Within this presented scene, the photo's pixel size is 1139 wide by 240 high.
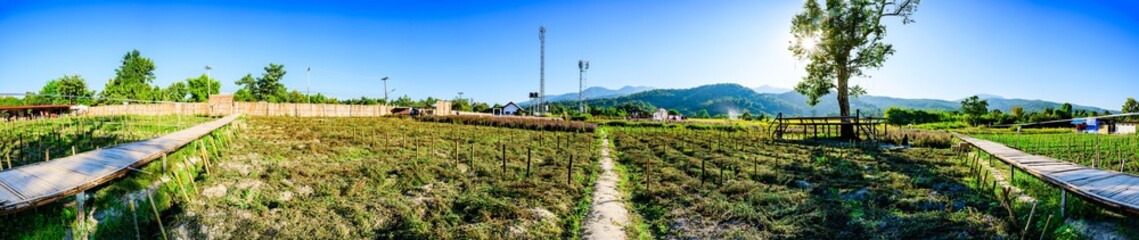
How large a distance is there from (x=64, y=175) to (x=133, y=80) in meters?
66.0

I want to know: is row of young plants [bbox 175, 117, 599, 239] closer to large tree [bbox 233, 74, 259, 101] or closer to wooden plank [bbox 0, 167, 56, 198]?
wooden plank [bbox 0, 167, 56, 198]

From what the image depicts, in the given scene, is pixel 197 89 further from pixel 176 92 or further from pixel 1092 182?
pixel 1092 182

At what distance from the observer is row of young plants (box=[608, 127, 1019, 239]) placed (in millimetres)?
7633

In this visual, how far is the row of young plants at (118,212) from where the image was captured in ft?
21.1

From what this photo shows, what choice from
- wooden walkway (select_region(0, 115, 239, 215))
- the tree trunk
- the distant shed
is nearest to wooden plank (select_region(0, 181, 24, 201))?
wooden walkway (select_region(0, 115, 239, 215))

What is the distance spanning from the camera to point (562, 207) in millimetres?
9336

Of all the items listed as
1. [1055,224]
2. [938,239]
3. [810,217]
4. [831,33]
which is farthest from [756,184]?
[831,33]

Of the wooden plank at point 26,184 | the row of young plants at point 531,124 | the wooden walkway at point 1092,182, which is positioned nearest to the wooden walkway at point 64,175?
the wooden plank at point 26,184

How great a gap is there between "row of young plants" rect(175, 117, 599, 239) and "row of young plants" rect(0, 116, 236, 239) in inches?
16.5

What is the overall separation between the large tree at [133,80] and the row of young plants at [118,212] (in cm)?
5437

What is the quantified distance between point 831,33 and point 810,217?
19.2 m

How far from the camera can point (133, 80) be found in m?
56.0

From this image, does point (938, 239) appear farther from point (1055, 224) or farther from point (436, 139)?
point (436, 139)

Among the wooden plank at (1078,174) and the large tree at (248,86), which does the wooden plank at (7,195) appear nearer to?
the wooden plank at (1078,174)
